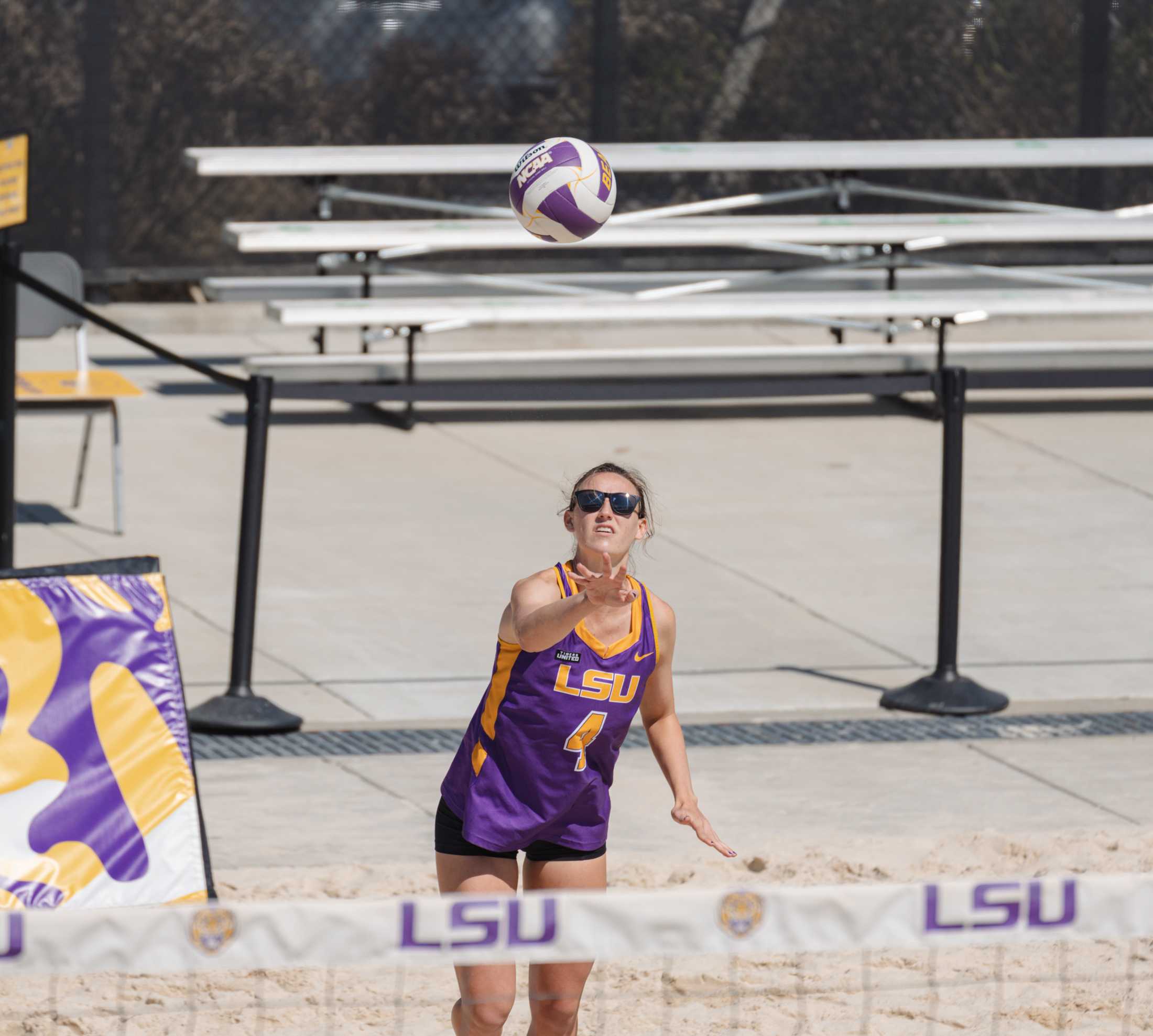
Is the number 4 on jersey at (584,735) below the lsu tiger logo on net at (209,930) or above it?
above

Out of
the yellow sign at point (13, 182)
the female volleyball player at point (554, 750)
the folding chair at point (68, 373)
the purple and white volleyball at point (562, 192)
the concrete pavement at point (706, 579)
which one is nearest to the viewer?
the female volleyball player at point (554, 750)

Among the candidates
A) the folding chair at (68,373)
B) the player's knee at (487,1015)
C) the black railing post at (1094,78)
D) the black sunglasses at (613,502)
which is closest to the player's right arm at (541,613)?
the black sunglasses at (613,502)

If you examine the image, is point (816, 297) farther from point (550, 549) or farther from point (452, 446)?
point (550, 549)

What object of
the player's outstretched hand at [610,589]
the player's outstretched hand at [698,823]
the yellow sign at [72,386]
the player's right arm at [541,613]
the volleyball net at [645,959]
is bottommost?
the volleyball net at [645,959]

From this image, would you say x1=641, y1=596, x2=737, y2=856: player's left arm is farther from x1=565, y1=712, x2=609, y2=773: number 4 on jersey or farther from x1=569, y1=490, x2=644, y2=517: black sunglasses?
x1=569, y1=490, x2=644, y2=517: black sunglasses

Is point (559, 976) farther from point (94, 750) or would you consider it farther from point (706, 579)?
point (706, 579)

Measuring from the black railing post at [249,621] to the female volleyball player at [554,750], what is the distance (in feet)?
9.16

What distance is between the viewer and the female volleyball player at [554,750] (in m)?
3.89

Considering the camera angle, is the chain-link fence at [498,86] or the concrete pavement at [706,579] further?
the chain-link fence at [498,86]

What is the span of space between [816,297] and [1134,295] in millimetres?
2083

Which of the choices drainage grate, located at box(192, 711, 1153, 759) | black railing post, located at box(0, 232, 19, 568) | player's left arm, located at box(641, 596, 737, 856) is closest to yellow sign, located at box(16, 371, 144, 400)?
black railing post, located at box(0, 232, 19, 568)

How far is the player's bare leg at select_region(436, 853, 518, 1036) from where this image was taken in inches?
154

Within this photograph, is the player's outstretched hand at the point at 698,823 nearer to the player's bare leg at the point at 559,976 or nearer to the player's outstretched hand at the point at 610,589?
the player's bare leg at the point at 559,976

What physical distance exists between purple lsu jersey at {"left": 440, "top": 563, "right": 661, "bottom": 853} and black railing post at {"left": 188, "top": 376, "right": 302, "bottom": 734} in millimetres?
2880
